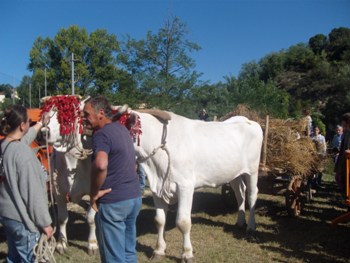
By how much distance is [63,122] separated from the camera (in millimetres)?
4348

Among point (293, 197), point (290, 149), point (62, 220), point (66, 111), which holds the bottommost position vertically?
point (62, 220)

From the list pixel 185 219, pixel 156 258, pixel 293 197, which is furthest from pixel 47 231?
pixel 293 197

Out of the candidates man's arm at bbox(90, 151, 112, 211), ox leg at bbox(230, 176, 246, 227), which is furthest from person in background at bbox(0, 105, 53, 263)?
ox leg at bbox(230, 176, 246, 227)

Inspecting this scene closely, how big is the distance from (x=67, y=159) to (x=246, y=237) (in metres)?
3.10

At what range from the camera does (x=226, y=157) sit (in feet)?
17.5

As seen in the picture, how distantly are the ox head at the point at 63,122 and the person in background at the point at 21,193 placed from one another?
1.35 meters

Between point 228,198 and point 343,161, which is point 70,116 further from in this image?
point 228,198

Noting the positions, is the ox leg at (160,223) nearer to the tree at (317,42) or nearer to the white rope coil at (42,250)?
the white rope coil at (42,250)

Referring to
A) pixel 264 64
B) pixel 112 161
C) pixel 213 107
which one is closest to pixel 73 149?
pixel 112 161

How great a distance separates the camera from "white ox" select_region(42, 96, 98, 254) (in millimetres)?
4367

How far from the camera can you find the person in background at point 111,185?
2855 millimetres

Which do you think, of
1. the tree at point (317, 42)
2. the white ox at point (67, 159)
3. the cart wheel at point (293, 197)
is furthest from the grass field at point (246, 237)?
the tree at point (317, 42)

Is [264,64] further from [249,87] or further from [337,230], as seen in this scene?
[337,230]

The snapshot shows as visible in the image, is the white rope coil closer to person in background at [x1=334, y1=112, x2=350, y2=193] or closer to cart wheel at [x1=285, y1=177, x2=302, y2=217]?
person in background at [x1=334, y1=112, x2=350, y2=193]
